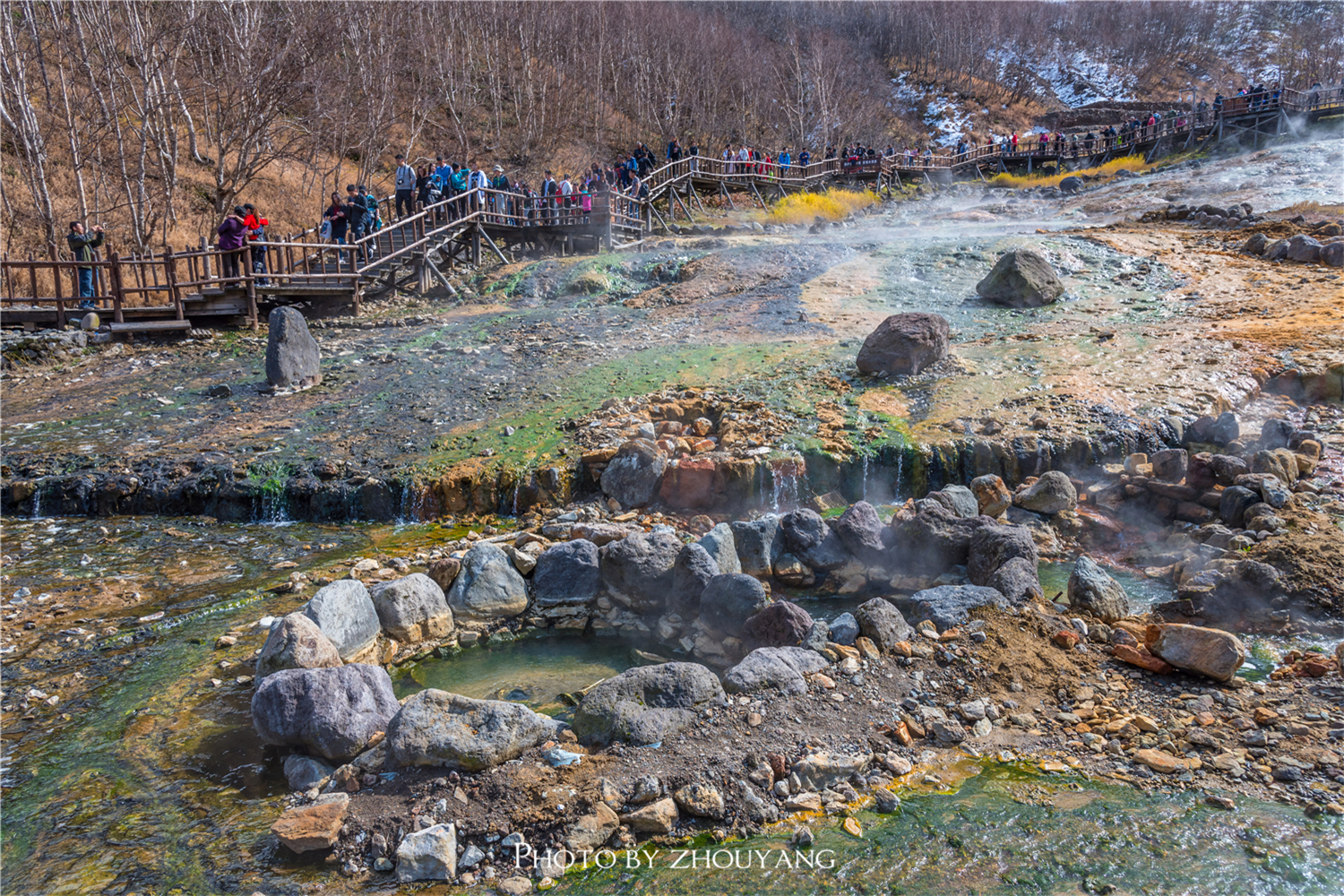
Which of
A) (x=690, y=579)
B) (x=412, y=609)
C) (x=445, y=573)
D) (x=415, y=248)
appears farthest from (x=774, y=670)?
(x=415, y=248)

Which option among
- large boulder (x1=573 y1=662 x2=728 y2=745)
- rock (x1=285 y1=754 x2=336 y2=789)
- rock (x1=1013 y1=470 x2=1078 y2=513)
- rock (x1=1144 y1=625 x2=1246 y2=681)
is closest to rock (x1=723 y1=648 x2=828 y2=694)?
large boulder (x1=573 y1=662 x2=728 y2=745)

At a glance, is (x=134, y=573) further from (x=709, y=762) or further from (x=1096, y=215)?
(x=1096, y=215)

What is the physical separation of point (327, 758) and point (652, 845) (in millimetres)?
2002

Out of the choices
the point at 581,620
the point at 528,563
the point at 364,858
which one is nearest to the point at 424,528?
the point at 528,563

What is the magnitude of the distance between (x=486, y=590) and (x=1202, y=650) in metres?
5.09

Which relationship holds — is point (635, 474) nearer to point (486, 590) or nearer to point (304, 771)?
point (486, 590)

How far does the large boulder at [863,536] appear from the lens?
24.5ft

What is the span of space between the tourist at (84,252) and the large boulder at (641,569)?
43.8 ft

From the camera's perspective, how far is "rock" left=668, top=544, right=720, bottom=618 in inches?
260

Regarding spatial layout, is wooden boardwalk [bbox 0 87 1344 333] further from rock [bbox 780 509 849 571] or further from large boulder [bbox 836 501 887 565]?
large boulder [bbox 836 501 887 565]

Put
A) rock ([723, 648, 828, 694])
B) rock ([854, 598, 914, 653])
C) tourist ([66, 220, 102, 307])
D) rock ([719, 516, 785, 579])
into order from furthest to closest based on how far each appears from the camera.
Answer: tourist ([66, 220, 102, 307]), rock ([719, 516, 785, 579]), rock ([854, 598, 914, 653]), rock ([723, 648, 828, 694])

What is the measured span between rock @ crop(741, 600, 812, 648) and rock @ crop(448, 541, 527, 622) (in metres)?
1.99

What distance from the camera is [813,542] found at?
755 centimetres

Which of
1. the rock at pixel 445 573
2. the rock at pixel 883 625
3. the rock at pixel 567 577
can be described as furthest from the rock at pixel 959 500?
the rock at pixel 445 573
